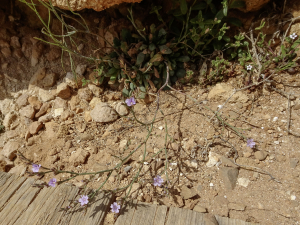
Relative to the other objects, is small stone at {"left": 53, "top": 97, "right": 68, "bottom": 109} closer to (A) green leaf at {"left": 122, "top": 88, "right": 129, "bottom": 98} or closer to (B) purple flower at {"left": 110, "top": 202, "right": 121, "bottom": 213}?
(A) green leaf at {"left": 122, "top": 88, "right": 129, "bottom": 98}

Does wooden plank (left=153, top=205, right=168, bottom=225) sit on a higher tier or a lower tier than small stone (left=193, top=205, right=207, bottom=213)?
higher

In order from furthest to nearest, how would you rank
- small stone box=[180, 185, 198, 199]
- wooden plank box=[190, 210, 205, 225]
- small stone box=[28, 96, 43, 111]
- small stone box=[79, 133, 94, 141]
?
small stone box=[28, 96, 43, 111] < small stone box=[79, 133, 94, 141] < small stone box=[180, 185, 198, 199] < wooden plank box=[190, 210, 205, 225]

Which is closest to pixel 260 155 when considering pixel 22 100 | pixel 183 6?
pixel 183 6

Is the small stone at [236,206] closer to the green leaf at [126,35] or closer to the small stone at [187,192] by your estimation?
the small stone at [187,192]

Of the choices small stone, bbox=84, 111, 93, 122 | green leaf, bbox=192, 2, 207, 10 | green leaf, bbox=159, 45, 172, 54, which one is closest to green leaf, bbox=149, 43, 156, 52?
green leaf, bbox=159, 45, 172, 54

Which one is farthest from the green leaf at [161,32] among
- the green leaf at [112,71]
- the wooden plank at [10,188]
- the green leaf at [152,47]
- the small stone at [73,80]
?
the wooden plank at [10,188]
